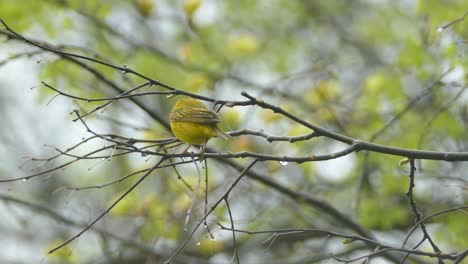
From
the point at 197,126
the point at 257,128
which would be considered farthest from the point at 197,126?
the point at 257,128

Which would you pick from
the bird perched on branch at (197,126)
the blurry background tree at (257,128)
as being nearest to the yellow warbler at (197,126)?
the bird perched on branch at (197,126)

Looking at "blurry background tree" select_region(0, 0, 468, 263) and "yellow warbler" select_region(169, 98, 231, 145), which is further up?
"blurry background tree" select_region(0, 0, 468, 263)

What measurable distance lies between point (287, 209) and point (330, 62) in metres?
1.73

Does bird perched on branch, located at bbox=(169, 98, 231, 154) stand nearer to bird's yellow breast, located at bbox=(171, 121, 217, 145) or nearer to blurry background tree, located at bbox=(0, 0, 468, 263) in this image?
bird's yellow breast, located at bbox=(171, 121, 217, 145)

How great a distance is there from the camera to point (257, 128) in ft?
29.4

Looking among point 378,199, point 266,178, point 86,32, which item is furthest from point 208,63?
point 266,178

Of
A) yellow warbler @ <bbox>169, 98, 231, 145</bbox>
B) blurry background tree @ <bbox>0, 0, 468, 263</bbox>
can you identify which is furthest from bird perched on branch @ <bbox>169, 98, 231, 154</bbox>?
blurry background tree @ <bbox>0, 0, 468, 263</bbox>

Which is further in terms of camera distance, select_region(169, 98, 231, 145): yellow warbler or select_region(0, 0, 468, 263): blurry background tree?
select_region(0, 0, 468, 263): blurry background tree

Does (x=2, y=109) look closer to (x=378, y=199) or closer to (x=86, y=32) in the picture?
(x=86, y=32)

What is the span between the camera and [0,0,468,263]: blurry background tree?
4820mm

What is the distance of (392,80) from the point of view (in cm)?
711

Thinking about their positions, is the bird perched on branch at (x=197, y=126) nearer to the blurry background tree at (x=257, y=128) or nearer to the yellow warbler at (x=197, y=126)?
the yellow warbler at (x=197, y=126)

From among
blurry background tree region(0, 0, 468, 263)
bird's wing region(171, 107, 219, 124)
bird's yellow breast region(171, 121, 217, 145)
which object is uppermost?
blurry background tree region(0, 0, 468, 263)

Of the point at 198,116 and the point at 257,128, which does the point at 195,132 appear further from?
the point at 257,128
